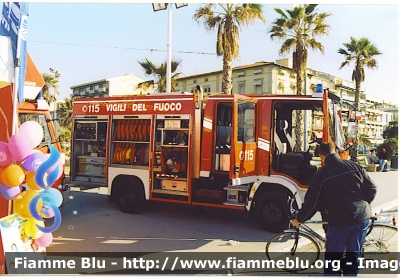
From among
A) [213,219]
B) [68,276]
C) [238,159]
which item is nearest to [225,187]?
[238,159]

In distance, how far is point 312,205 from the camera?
4.11m

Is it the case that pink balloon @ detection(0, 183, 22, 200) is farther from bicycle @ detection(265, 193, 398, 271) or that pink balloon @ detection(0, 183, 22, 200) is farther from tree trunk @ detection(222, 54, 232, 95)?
tree trunk @ detection(222, 54, 232, 95)

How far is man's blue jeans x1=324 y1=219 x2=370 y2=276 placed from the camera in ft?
13.1

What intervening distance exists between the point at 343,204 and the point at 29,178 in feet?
11.4

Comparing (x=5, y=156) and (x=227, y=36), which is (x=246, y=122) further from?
(x=227, y=36)

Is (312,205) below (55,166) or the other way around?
below

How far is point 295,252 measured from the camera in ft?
15.3

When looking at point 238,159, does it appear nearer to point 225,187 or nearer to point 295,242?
point 225,187

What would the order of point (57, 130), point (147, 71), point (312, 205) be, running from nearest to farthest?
point (312, 205) → point (57, 130) → point (147, 71)

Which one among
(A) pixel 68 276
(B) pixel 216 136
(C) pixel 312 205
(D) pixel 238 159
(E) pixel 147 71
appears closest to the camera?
(C) pixel 312 205

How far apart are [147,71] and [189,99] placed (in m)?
10.5

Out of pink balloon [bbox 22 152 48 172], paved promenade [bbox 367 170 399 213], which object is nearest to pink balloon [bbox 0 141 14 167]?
pink balloon [bbox 22 152 48 172]

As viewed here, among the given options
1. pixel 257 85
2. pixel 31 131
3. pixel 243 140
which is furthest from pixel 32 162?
pixel 257 85

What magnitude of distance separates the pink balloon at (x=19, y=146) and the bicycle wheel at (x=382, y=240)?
4.23 meters
